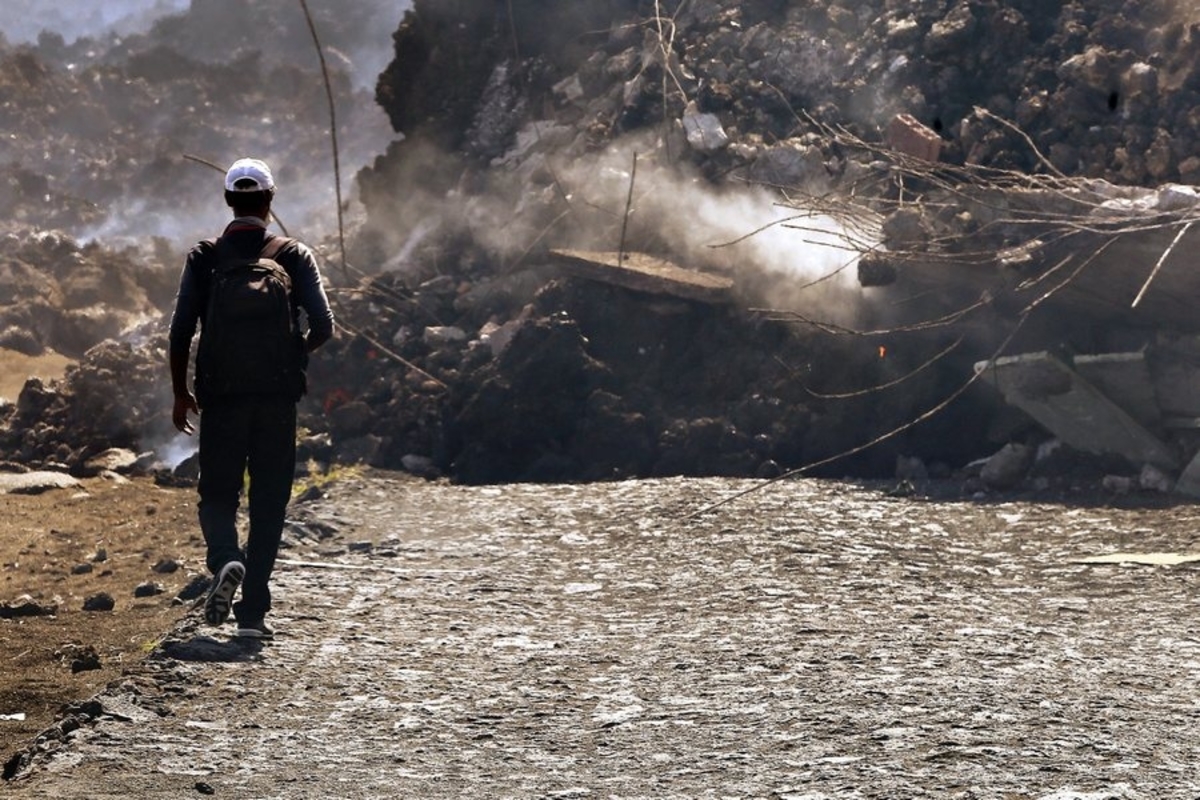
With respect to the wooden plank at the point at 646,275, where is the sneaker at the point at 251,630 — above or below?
below

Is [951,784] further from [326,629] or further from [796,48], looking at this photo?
[796,48]

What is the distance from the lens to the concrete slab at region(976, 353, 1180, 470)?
289 inches

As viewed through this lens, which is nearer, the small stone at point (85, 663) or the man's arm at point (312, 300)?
the man's arm at point (312, 300)

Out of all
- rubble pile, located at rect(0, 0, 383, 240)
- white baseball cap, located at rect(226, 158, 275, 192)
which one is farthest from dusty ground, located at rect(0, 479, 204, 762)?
rubble pile, located at rect(0, 0, 383, 240)

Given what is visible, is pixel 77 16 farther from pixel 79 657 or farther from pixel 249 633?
pixel 249 633

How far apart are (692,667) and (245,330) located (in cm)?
174

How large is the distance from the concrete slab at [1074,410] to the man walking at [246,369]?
3919mm

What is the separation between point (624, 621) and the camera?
5547 millimetres

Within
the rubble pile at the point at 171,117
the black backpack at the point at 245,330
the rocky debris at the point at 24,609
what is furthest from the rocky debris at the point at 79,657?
the rubble pile at the point at 171,117

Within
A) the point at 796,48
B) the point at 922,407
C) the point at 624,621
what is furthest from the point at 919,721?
the point at 796,48

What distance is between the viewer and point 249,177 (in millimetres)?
4891

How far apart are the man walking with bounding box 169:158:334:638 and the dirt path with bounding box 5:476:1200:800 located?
327 millimetres

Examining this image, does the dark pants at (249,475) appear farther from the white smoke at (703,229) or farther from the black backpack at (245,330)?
the white smoke at (703,229)

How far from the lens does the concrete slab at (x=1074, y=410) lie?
289 inches
